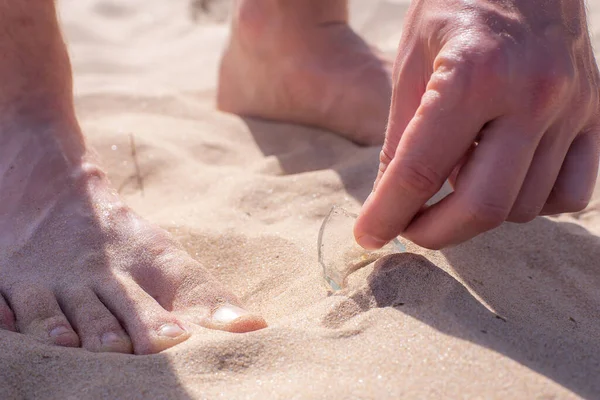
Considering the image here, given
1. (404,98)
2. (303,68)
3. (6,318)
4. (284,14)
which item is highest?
(404,98)

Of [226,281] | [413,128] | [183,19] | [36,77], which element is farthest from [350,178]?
Result: [183,19]

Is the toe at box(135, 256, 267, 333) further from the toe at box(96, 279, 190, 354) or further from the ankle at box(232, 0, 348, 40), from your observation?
the ankle at box(232, 0, 348, 40)

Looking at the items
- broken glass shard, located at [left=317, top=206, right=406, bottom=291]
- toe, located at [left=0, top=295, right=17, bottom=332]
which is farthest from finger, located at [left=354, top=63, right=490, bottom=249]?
toe, located at [left=0, top=295, right=17, bottom=332]

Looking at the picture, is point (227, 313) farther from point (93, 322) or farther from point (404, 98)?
point (404, 98)

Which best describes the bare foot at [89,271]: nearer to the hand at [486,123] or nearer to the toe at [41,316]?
the toe at [41,316]

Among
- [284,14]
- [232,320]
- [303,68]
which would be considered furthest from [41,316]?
[284,14]

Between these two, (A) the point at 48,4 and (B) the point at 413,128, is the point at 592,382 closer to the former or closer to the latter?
(B) the point at 413,128
